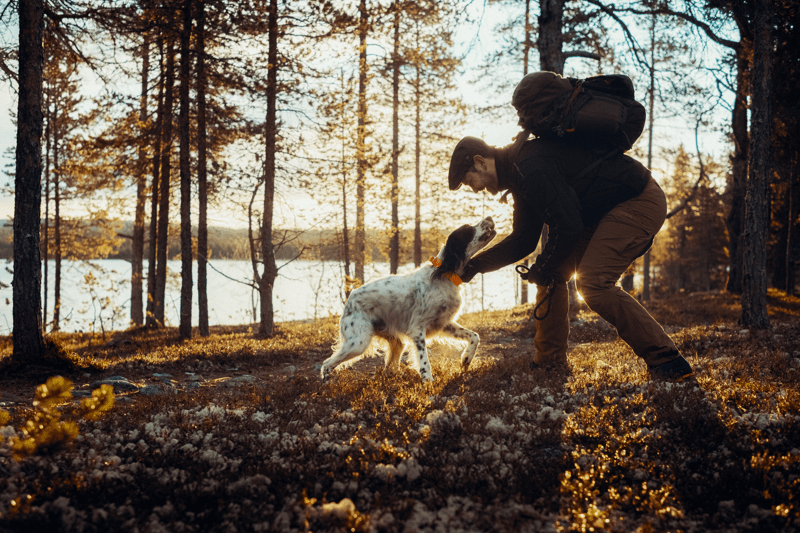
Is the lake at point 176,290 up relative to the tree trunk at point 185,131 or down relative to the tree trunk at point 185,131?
down

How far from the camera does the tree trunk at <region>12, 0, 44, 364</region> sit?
638 centimetres

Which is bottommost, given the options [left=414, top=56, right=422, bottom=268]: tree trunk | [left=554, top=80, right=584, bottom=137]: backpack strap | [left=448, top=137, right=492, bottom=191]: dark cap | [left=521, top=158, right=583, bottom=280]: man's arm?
[left=521, top=158, right=583, bottom=280]: man's arm

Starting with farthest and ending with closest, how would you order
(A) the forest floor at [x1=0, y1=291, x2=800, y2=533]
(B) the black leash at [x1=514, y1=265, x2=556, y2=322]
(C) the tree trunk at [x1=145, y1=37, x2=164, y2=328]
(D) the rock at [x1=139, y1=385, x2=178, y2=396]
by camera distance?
(C) the tree trunk at [x1=145, y1=37, x2=164, y2=328] < (D) the rock at [x1=139, y1=385, x2=178, y2=396] < (B) the black leash at [x1=514, y1=265, x2=556, y2=322] < (A) the forest floor at [x1=0, y1=291, x2=800, y2=533]

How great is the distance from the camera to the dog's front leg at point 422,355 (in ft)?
17.2

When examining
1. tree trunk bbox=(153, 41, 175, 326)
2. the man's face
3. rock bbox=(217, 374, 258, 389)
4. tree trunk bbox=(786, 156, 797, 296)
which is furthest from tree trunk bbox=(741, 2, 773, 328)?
tree trunk bbox=(786, 156, 797, 296)

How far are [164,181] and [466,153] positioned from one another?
11200mm

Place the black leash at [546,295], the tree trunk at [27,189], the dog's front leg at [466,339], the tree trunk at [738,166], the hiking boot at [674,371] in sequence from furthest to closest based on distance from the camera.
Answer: the tree trunk at [738,166]
the tree trunk at [27,189]
the dog's front leg at [466,339]
the black leash at [546,295]
the hiking boot at [674,371]

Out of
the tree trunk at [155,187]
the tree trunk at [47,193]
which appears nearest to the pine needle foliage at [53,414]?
the tree trunk at [155,187]

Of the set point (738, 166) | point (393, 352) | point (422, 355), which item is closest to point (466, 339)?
point (422, 355)

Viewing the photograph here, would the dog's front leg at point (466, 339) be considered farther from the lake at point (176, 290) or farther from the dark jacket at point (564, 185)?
the lake at point (176, 290)

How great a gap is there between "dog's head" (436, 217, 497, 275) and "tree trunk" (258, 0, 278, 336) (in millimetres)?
7455

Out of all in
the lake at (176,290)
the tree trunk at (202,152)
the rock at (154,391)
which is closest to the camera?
the rock at (154,391)

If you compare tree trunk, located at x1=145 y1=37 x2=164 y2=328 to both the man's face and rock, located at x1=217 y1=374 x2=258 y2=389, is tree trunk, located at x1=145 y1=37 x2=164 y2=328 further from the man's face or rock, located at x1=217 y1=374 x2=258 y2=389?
the man's face

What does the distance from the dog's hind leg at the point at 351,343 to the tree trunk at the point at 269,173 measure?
701cm
